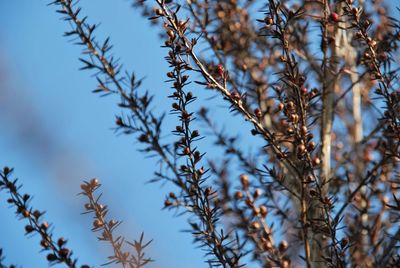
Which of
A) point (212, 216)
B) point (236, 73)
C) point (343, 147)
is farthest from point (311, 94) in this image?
point (343, 147)

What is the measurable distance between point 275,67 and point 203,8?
0.78 m

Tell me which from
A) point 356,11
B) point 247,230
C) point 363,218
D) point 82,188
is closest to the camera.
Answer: point 82,188

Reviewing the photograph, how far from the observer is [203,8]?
3654 mm

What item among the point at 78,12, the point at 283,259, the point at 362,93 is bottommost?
the point at 283,259

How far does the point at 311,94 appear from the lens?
252cm

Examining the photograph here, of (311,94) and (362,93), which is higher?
(362,93)

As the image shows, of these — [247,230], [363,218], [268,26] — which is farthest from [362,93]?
[268,26]

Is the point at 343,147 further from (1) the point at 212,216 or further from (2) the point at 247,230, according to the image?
(1) the point at 212,216

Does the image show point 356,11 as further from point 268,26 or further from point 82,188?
point 82,188

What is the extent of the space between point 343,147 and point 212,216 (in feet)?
8.62

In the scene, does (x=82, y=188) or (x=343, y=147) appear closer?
(x=82, y=188)

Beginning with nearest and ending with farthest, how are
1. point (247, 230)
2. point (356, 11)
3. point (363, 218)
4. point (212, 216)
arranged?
1. point (212, 216)
2. point (356, 11)
3. point (247, 230)
4. point (363, 218)

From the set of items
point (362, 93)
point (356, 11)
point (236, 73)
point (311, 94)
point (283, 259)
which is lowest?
point (283, 259)

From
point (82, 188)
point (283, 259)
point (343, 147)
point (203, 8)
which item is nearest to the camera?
point (82, 188)
